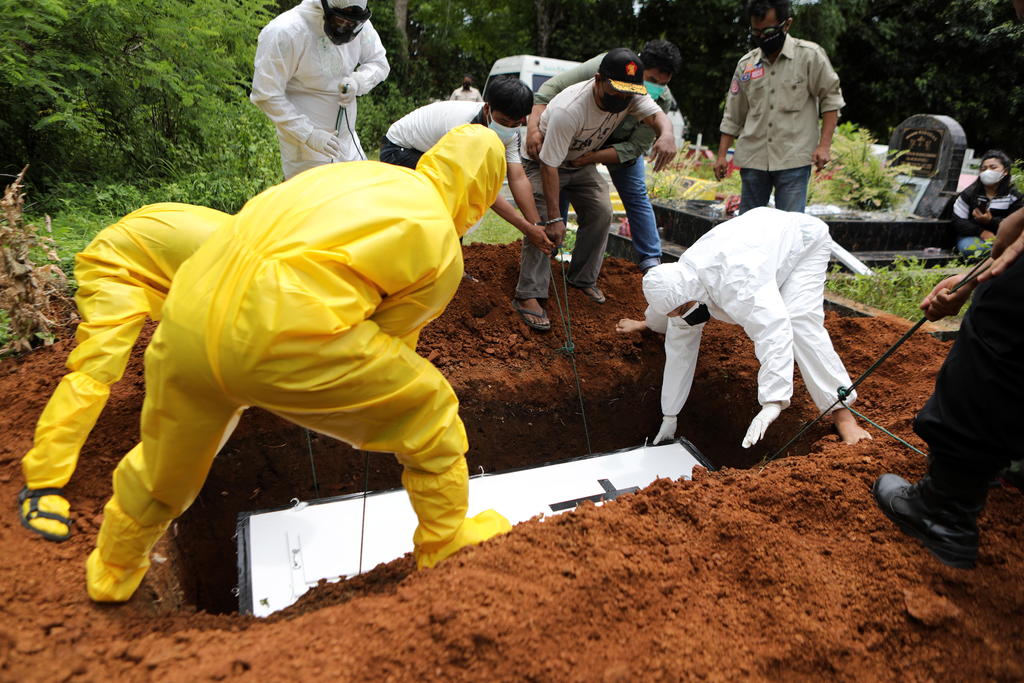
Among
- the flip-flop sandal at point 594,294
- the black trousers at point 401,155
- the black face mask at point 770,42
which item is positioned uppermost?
the black face mask at point 770,42

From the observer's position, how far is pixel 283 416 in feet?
5.21

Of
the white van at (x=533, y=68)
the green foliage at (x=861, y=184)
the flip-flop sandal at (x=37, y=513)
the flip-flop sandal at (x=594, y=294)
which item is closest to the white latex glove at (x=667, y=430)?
Answer: the flip-flop sandal at (x=594, y=294)

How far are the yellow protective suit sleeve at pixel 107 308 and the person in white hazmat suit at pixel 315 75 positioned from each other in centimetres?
135

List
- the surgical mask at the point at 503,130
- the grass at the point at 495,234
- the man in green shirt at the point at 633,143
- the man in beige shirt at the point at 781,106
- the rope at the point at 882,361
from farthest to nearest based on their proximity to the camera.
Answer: the grass at the point at 495,234 → the man in beige shirt at the point at 781,106 → the man in green shirt at the point at 633,143 → the surgical mask at the point at 503,130 → the rope at the point at 882,361

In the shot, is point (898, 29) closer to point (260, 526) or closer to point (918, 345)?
point (918, 345)

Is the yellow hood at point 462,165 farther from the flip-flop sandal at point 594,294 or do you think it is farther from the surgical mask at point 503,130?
the flip-flop sandal at point 594,294

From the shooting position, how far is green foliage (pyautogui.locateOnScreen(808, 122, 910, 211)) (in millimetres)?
7969

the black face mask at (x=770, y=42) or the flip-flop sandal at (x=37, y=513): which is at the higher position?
the black face mask at (x=770, y=42)

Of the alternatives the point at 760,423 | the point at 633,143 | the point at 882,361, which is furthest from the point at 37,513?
the point at 633,143

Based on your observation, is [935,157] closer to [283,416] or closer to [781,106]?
[781,106]

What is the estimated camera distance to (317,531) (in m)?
2.60

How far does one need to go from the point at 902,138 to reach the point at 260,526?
9.85 m

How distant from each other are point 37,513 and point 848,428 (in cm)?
340

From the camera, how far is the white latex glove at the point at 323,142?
3473 millimetres
